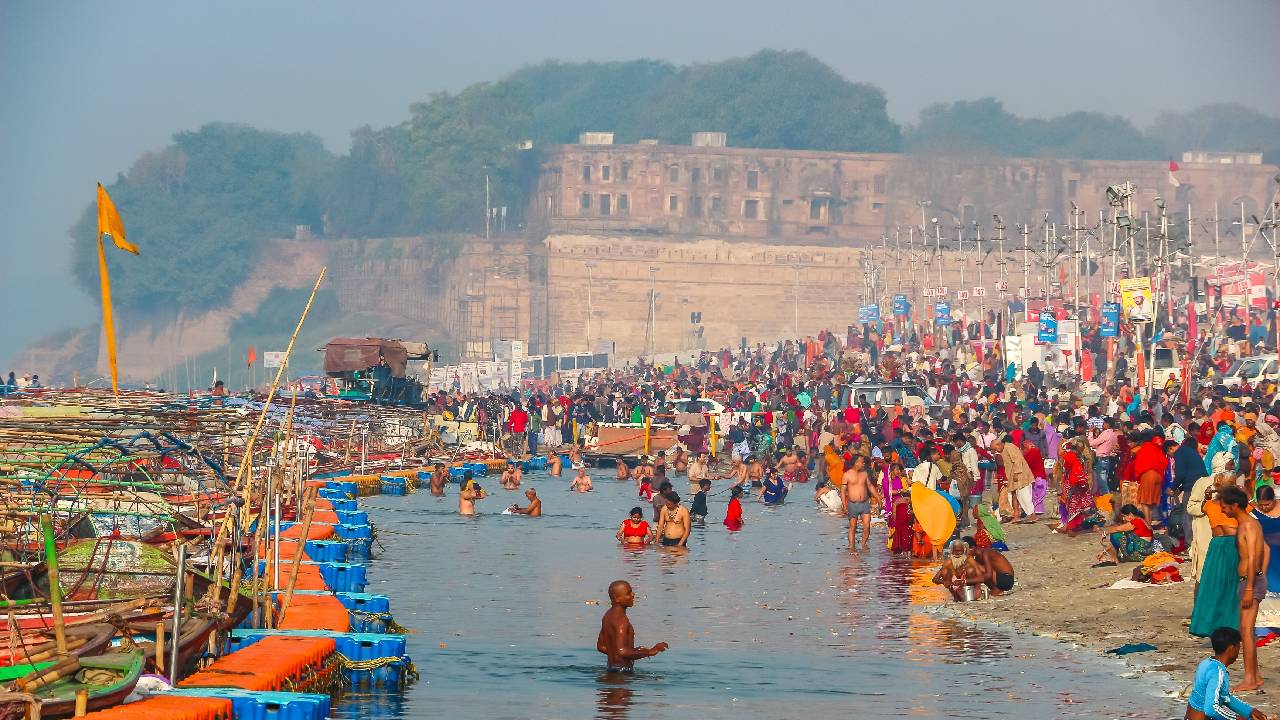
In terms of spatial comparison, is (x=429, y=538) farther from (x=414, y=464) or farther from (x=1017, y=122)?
(x=1017, y=122)

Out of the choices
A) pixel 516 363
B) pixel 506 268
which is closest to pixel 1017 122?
pixel 506 268

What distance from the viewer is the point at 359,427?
1622 inches

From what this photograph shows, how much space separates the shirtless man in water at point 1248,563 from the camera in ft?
45.2

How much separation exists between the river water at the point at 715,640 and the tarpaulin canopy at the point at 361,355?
16.6 m

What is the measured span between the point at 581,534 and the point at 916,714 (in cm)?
1649

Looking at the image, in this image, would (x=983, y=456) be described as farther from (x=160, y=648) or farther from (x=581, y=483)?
(x=160, y=648)

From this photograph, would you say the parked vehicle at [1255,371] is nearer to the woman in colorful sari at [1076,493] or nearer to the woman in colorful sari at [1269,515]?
the woman in colorful sari at [1076,493]

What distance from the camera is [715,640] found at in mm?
19375

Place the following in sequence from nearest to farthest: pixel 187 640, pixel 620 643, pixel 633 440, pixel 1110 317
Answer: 1. pixel 187 640
2. pixel 620 643
3. pixel 1110 317
4. pixel 633 440

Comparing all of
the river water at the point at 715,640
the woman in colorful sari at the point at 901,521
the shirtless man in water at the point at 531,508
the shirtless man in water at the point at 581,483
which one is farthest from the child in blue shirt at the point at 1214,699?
the shirtless man in water at the point at 581,483

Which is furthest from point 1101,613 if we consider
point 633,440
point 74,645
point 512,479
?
point 633,440

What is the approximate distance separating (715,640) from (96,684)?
7.91 meters

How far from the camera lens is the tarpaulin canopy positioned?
4709 centimetres

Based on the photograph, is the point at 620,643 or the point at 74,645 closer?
the point at 74,645
